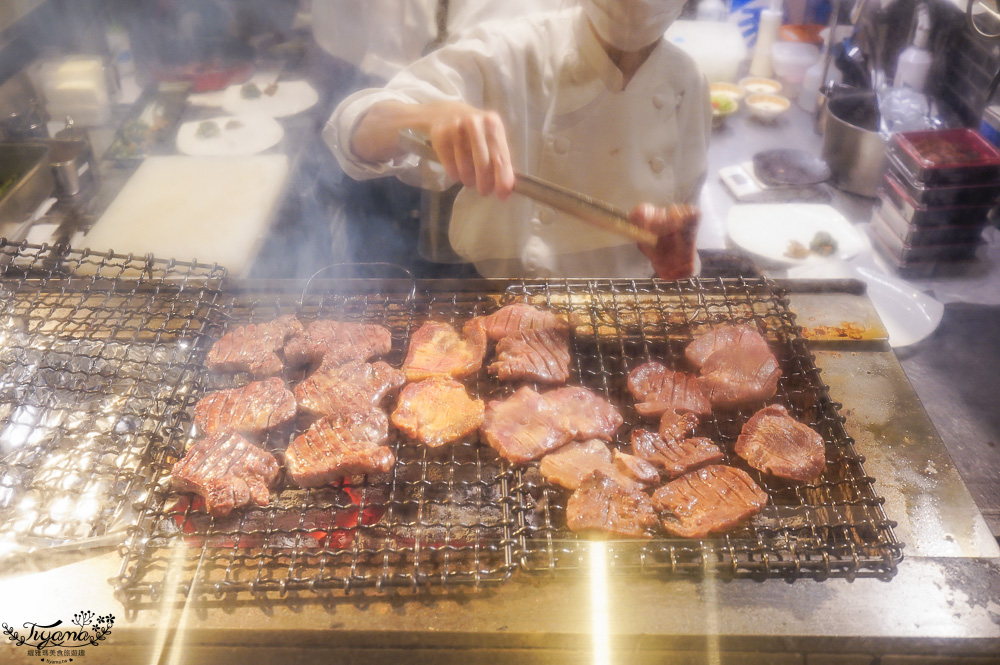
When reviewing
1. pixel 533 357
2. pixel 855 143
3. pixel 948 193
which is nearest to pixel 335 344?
pixel 533 357

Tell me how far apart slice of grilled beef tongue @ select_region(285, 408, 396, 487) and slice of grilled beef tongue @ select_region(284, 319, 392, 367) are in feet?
1.32

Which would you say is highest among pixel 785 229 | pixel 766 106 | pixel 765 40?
pixel 765 40

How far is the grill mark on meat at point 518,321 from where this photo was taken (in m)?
3.09

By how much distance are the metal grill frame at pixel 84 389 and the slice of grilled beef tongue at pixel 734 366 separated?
94.9 inches

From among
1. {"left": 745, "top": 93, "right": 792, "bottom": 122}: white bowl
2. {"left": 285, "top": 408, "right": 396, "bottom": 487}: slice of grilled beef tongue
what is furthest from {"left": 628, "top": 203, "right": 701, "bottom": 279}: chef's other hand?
{"left": 745, "top": 93, "right": 792, "bottom": 122}: white bowl

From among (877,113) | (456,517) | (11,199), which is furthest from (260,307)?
(877,113)

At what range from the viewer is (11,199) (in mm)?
4496

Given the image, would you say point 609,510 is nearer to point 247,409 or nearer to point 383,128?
point 247,409

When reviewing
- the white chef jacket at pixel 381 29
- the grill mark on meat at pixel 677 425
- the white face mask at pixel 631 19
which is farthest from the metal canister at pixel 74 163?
the grill mark on meat at pixel 677 425

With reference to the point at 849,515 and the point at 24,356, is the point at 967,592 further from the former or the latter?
the point at 24,356

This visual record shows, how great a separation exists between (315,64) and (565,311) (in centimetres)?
459

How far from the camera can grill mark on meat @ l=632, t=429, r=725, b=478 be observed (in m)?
2.61

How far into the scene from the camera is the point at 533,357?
2.97 m

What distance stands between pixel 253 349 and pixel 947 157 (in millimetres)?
4902
